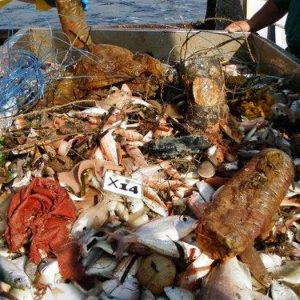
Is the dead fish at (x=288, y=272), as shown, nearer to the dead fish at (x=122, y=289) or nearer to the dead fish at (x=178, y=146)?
the dead fish at (x=122, y=289)

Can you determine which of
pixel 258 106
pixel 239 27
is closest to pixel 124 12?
pixel 239 27

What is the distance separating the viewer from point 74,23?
511 centimetres

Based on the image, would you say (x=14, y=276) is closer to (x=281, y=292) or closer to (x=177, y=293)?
(x=177, y=293)

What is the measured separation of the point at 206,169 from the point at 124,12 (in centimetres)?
1639

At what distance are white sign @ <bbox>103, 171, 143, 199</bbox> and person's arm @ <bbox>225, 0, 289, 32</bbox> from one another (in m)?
2.92

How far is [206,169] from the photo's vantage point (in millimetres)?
3408

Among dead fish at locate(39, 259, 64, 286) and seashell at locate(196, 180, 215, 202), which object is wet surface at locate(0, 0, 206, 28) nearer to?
seashell at locate(196, 180, 215, 202)

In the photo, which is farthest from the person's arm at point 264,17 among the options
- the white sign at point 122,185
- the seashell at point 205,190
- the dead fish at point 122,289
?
the dead fish at point 122,289

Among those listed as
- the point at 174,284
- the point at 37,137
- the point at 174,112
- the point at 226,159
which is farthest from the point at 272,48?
the point at 174,284

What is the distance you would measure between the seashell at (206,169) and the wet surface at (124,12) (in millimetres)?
13532

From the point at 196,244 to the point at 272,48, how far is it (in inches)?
114

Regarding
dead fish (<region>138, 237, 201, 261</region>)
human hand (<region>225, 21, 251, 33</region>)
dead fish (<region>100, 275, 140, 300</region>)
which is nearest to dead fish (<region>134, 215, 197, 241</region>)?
dead fish (<region>138, 237, 201, 261</region>)

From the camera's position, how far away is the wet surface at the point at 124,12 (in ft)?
55.4

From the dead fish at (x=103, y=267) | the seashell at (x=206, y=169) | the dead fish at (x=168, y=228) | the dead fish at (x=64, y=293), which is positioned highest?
the seashell at (x=206, y=169)
